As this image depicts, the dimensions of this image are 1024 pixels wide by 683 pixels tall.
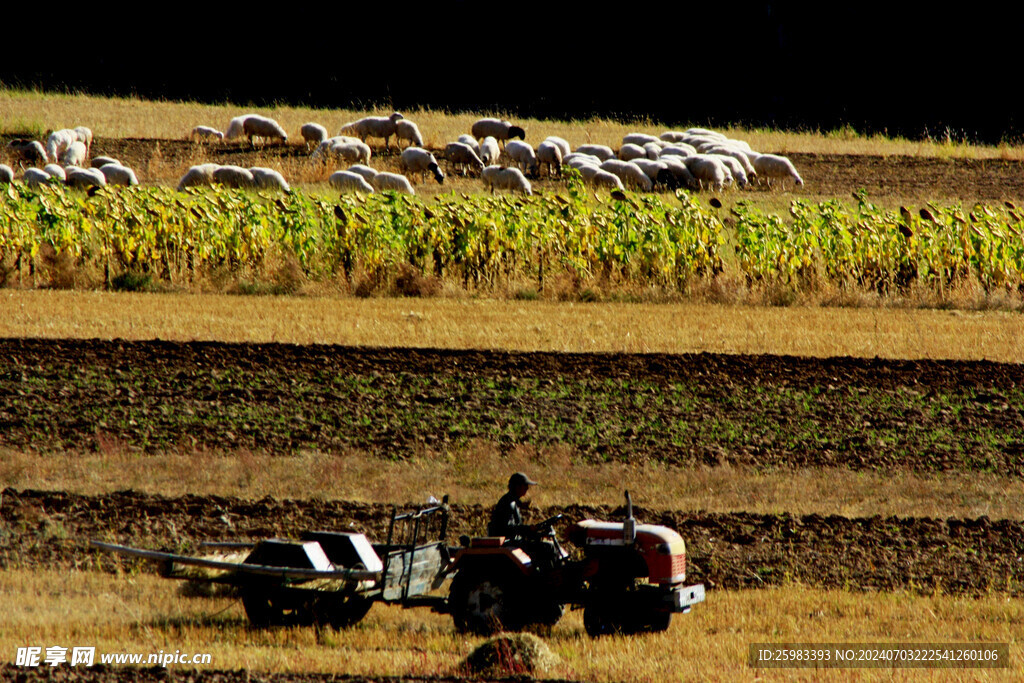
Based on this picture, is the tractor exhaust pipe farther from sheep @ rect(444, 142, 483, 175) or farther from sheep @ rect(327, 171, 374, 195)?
sheep @ rect(444, 142, 483, 175)

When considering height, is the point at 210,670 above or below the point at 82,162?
below

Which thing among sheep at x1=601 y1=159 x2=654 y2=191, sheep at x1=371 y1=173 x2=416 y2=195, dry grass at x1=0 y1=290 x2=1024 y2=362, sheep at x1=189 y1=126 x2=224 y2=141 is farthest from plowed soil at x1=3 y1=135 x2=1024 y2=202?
dry grass at x1=0 y1=290 x2=1024 y2=362

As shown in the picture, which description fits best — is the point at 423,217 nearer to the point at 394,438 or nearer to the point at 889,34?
the point at 394,438

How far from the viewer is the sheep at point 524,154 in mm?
35656

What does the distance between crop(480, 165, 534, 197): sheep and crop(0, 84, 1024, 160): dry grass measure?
8093mm

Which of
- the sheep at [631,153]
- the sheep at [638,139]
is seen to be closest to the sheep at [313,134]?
the sheep at [631,153]

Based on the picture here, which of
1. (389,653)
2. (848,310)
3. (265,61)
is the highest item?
(265,61)

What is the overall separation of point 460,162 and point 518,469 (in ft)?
82.2

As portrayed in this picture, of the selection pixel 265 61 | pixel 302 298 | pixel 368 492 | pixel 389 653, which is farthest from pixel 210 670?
pixel 265 61

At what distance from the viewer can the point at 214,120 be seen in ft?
145

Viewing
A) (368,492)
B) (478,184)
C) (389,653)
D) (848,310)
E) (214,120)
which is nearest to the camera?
(389,653)

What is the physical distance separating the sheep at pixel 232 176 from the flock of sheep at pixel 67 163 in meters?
2.04

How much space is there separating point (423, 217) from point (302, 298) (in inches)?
106

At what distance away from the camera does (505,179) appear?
31.9 meters
